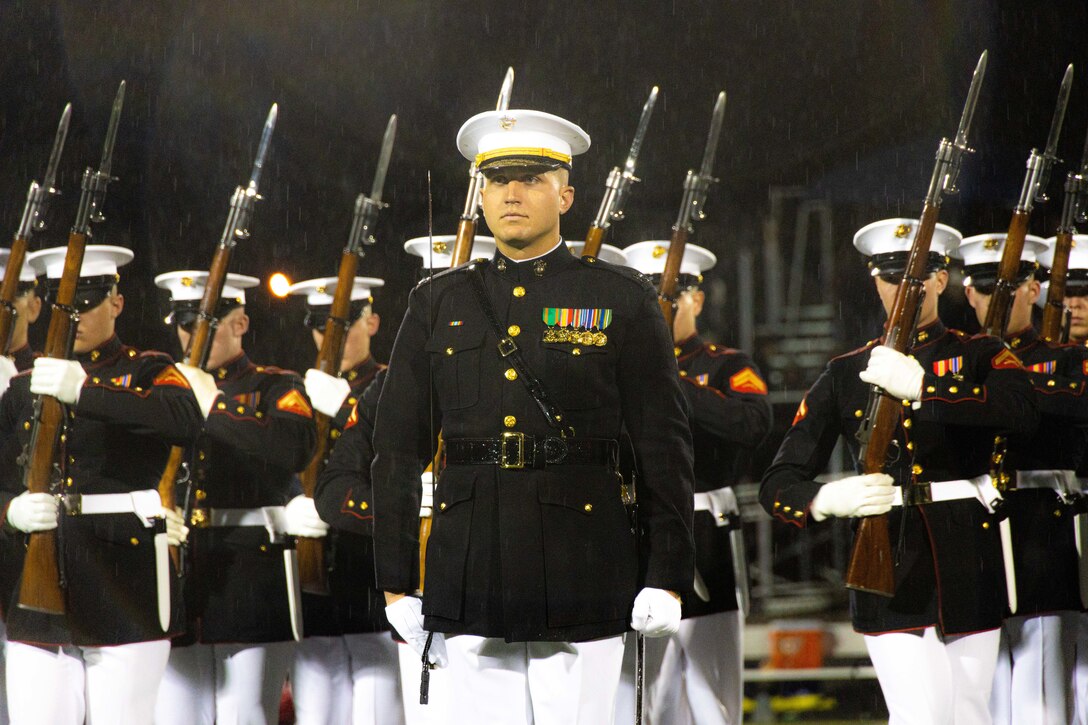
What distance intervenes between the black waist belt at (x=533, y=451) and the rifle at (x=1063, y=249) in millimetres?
3232

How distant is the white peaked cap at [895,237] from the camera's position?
4676 mm

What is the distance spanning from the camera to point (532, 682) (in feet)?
9.53

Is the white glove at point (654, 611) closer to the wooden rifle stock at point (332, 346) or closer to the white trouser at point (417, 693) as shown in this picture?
the white trouser at point (417, 693)

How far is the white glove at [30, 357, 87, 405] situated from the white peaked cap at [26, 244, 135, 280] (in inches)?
18.5

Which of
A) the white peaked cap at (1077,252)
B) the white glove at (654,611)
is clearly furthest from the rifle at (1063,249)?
the white glove at (654,611)

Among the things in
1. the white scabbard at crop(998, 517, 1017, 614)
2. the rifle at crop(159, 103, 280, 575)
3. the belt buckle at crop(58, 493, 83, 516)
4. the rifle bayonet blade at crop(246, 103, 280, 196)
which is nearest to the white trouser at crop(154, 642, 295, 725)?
the belt buckle at crop(58, 493, 83, 516)

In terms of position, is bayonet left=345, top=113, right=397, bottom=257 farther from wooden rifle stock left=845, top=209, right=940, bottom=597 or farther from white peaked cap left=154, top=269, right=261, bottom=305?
wooden rifle stock left=845, top=209, right=940, bottom=597

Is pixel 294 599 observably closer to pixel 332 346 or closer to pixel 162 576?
pixel 162 576

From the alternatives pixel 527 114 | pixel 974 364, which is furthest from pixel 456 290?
pixel 974 364

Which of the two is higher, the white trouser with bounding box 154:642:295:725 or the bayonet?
the bayonet

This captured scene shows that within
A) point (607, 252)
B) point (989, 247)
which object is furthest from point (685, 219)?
point (989, 247)

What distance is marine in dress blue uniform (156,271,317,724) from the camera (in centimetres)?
518

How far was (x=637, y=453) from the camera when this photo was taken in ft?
9.83

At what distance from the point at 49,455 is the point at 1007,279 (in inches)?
147
